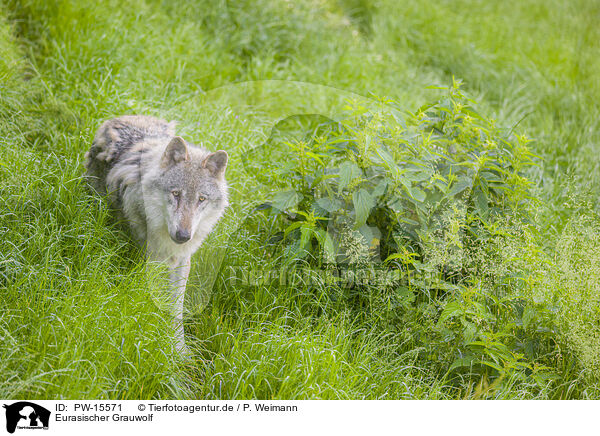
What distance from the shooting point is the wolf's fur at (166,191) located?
373cm

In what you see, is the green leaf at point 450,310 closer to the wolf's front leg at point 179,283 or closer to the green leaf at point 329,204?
the green leaf at point 329,204

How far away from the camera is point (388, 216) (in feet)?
13.1

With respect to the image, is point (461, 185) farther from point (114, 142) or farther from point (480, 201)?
point (114, 142)

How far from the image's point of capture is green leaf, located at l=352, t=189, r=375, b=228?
3660 mm

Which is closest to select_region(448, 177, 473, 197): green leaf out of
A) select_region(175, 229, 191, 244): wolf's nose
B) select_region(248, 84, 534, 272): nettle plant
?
select_region(248, 84, 534, 272): nettle plant

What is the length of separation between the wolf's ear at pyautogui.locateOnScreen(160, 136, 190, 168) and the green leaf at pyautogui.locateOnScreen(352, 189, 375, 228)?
1.25 metres

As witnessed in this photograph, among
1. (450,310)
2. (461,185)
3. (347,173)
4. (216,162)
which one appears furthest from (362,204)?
(216,162)

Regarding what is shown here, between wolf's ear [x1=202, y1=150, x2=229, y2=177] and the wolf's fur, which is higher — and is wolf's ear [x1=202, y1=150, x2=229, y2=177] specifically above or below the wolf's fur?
above

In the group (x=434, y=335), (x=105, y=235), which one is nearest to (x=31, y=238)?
(x=105, y=235)

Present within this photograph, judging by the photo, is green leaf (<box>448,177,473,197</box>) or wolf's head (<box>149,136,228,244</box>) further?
green leaf (<box>448,177,473,197</box>)

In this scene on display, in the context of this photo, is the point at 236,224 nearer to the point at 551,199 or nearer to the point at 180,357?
the point at 180,357

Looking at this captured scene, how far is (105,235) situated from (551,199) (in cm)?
443
